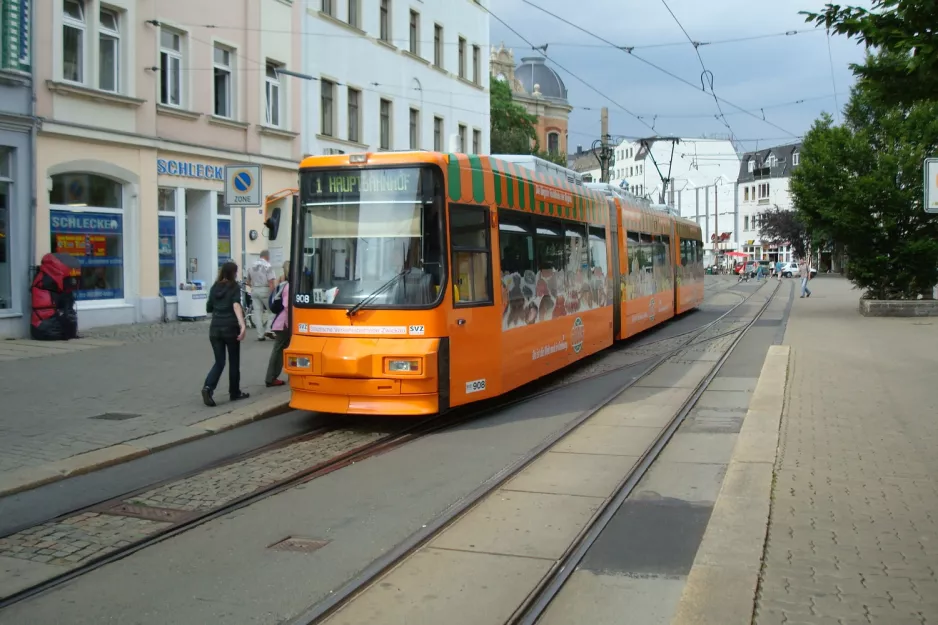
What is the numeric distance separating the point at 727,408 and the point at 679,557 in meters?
5.90

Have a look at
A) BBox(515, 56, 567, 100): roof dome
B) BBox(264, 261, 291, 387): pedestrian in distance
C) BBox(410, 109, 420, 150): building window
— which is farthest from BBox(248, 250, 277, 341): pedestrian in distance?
BBox(515, 56, 567, 100): roof dome

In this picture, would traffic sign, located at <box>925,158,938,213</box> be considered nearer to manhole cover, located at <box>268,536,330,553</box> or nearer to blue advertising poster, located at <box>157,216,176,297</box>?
manhole cover, located at <box>268,536,330,553</box>

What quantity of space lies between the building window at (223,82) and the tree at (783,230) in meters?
65.9

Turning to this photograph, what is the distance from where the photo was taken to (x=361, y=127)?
29.0 m

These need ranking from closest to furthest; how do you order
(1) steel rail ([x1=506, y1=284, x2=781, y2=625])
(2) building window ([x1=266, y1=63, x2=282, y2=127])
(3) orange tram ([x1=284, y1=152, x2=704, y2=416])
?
(1) steel rail ([x1=506, y1=284, x2=781, y2=625])
(3) orange tram ([x1=284, y1=152, x2=704, y2=416])
(2) building window ([x1=266, y1=63, x2=282, y2=127])

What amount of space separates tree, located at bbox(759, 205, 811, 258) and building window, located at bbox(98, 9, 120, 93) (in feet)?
229

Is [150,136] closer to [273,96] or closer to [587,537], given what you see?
[273,96]

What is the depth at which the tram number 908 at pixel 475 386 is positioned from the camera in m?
9.91

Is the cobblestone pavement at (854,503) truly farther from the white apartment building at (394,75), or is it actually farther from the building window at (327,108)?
the building window at (327,108)

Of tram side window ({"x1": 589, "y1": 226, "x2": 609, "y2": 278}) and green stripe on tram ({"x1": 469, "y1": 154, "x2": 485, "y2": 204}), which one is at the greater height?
green stripe on tram ({"x1": 469, "y1": 154, "x2": 485, "y2": 204})

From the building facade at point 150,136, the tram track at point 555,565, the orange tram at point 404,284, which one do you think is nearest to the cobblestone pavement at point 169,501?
the orange tram at point 404,284

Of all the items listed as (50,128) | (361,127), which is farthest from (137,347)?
(361,127)

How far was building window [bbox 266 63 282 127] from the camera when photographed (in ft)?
79.8

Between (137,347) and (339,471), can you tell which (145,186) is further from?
(339,471)
